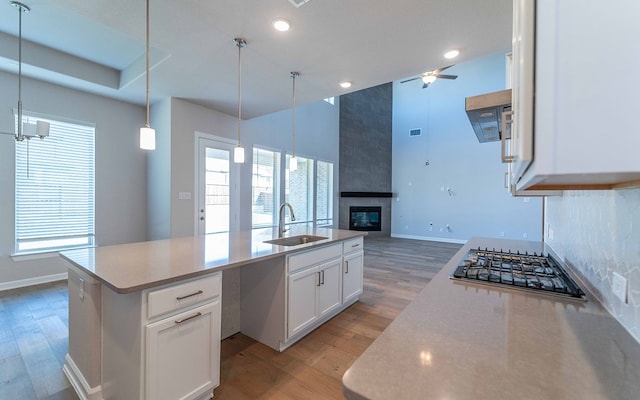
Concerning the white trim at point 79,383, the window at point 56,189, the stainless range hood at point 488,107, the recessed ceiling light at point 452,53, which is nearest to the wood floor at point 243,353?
the white trim at point 79,383

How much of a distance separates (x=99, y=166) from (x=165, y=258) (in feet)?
11.5

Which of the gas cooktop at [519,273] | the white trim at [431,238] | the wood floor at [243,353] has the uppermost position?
the gas cooktop at [519,273]

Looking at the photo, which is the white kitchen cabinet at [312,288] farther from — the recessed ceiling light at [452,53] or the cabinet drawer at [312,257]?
the recessed ceiling light at [452,53]

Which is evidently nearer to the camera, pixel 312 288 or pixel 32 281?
pixel 312 288

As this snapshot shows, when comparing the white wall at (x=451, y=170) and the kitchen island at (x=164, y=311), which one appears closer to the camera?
the kitchen island at (x=164, y=311)

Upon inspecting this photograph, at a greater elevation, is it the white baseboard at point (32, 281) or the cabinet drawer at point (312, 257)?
the cabinet drawer at point (312, 257)

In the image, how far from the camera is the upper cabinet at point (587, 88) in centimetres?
43

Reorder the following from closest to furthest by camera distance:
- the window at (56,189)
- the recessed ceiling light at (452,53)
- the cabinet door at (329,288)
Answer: the cabinet door at (329,288) → the recessed ceiling light at (452,53) → the window at (56,189)

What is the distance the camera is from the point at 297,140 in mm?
6438

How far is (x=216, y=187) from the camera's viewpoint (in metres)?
4.79

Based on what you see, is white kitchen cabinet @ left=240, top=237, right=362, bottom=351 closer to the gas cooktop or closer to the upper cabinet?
the gas cooktop

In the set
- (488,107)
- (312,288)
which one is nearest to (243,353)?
(312,288)

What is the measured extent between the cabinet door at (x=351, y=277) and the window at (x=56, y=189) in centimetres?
402

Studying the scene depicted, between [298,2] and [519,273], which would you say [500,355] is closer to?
[519,273]
